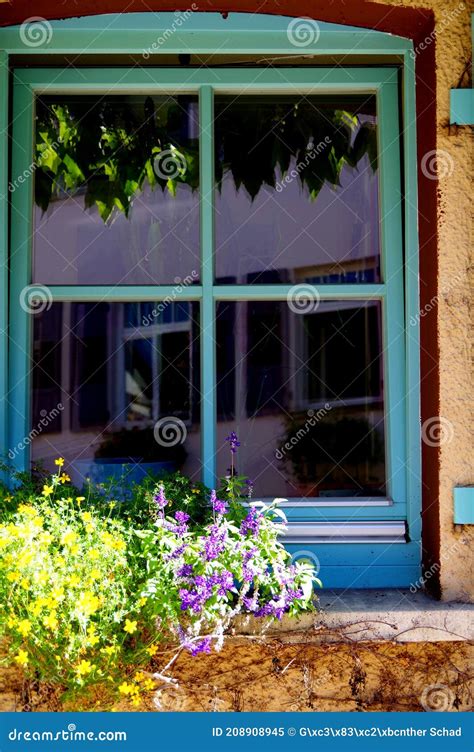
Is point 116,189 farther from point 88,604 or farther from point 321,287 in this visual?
point 88,604

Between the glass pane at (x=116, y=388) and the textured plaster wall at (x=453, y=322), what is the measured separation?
82cm

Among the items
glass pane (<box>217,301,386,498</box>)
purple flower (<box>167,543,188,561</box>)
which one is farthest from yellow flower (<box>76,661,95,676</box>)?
glass pane (<box>217,301,386,498</box>)

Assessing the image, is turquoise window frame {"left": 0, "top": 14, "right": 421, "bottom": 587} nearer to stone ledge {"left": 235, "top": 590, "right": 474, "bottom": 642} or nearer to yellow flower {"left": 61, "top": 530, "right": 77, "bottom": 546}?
stone ledge {"left": 235, "top": 590, "right": 474, "bottom": 642}

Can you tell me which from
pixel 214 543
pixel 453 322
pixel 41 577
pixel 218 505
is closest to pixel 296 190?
pixel 453 322

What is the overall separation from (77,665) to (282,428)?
109 centimetres

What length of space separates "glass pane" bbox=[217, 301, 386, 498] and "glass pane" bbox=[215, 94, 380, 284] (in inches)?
5.6

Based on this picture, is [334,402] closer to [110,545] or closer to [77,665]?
[110,545]

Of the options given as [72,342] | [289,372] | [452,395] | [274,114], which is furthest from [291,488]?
[274,114]

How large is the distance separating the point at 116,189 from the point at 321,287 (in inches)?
32.1

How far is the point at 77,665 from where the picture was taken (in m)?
2.17

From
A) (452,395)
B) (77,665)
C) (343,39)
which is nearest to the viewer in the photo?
(77,665)

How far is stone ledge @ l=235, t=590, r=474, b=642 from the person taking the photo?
2.43m

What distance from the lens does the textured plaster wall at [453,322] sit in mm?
2576

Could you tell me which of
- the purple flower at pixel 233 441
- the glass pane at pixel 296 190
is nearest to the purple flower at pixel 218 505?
the purple flower at pixel 233 441
